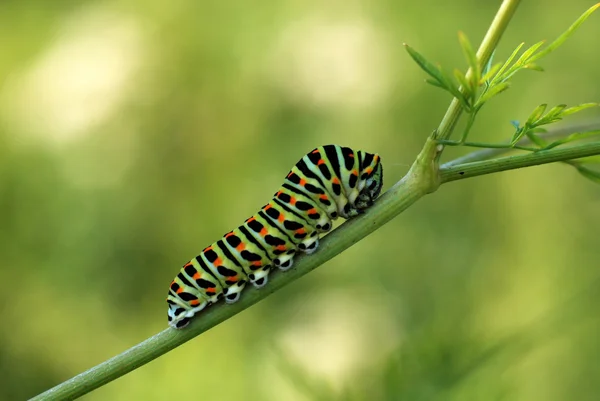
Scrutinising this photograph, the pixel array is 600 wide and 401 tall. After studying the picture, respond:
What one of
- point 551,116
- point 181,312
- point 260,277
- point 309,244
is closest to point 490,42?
point 551,116

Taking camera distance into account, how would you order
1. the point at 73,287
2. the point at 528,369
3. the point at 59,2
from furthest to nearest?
the point at 59,2, the point at 73,287, the point at 528,369

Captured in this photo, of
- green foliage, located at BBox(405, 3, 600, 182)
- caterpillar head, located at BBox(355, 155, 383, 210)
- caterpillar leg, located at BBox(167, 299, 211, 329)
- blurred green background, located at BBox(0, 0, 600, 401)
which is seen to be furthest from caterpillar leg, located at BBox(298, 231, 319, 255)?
blurred green background, located at BBox(0, 0, 600, 401)

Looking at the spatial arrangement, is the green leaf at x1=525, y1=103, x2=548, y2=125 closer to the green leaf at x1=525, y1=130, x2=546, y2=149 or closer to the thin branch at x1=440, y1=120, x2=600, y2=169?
the green leaf at x1=525, y1=130, x2=546, y2=149

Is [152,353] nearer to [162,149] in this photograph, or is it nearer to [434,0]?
[162,149]

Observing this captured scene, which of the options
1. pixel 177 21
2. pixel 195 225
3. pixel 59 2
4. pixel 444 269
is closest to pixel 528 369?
pixel 444 269

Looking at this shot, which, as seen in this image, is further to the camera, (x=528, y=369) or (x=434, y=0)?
(x=434, y=0)

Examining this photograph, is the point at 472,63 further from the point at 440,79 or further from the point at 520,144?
the point at 520,144

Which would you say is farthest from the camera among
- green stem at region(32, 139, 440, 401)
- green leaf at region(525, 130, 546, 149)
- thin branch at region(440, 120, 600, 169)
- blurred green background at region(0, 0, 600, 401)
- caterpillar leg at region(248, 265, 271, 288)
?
blurred green background at region(0, 0, 600, 401)
